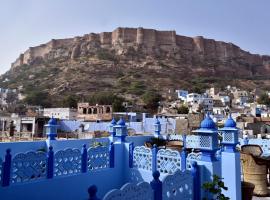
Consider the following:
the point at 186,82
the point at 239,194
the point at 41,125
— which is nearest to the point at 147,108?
the point at 41,125

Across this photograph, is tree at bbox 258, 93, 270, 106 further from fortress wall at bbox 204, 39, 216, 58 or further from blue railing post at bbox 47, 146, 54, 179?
blue railing post at bbox 47, 146, 54, 179

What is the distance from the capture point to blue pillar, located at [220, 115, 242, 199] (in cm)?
426

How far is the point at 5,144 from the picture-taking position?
6.28 metres

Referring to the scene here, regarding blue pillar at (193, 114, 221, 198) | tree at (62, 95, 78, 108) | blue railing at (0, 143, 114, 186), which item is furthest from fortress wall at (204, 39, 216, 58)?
blue pillar at (193, 114, 221, 198)

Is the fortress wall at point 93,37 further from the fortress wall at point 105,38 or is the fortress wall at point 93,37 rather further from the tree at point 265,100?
the tree at point 265,100

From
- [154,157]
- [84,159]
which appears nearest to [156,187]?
[84,159]

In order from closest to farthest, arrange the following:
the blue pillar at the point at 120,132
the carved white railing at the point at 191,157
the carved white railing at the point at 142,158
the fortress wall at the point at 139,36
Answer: the carved white railing at the point at 191,157 → the carved white railing at the point at 142,158 → the blue pillar at the point at 120,132 → the fortress wall at the point at 139,36

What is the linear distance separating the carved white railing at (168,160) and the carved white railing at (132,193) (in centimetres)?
234

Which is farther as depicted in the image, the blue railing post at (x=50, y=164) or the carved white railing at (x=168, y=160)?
the carved white railing at (x=168, y=160)

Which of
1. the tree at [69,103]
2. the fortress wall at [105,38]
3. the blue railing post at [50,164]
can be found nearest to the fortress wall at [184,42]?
the fortress wall at [105,38]

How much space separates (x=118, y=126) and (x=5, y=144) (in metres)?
2.76

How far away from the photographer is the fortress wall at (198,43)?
87.4 m

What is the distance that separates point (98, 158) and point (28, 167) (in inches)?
71.1

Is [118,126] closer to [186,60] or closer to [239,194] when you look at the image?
[239,194]
